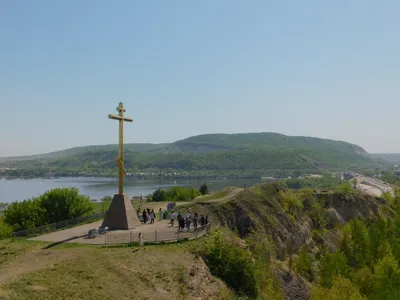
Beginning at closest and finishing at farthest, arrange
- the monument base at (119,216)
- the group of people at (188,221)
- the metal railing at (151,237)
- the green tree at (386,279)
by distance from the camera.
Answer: the metal railing at (151,237), the group of people at (188,221), the green tree at (386,279), the monument base at (119,216)

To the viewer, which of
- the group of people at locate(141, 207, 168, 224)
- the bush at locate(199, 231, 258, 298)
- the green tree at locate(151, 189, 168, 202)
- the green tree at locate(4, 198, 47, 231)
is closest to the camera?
the bush at locate(199, 231, 258, 298)

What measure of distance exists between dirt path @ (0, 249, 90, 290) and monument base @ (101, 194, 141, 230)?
7.97 meters

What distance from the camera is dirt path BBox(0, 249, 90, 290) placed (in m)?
21.6

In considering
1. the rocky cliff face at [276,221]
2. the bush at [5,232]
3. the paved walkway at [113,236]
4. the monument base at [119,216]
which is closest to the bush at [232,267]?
the paved walkway at [113,236]

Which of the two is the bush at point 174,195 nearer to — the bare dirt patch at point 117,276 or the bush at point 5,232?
the bush at point 5,232

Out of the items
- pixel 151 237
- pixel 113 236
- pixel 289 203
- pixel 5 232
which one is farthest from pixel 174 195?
pixel 113 236

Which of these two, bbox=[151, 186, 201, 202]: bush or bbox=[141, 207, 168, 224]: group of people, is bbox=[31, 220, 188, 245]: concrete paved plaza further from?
bbox=[151, 186, 201, 202]: bush

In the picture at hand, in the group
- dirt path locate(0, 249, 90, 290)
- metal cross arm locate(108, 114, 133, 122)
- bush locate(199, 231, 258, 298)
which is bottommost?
bush locate(199, 231, 258, 298)

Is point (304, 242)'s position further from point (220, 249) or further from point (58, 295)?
point (58, 295)

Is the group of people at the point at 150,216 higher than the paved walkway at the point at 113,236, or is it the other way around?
the group of people at the point at 150,216

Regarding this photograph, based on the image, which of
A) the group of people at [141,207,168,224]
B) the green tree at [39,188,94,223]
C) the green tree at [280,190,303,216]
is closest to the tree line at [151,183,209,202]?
the green tree at [280,190,303,216]

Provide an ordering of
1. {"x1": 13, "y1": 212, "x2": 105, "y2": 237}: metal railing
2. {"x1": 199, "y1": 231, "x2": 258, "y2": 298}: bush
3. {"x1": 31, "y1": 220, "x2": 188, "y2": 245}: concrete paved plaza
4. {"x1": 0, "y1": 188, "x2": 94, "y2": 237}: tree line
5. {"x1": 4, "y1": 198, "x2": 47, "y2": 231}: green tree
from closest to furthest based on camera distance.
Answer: {"x1": 199, "y1": 231, "x2": 258, "y2": 298}: bush, {"x1": 31, "y1": 220, "x2": 188, "y2": 245}: concrete paved plaza, {"x1": 13, "y1": 212, "x2": 105, "y2": 237}: metal railing, {"x1": 4, "y1": 198, "x2": 47, "y2": 231}: green tree, {"x1": 0, "y1": 188, "x2": 94, "y2": 237}: tree line

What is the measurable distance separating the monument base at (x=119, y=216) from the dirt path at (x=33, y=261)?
797cm

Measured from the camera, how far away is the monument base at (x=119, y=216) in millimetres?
33938
